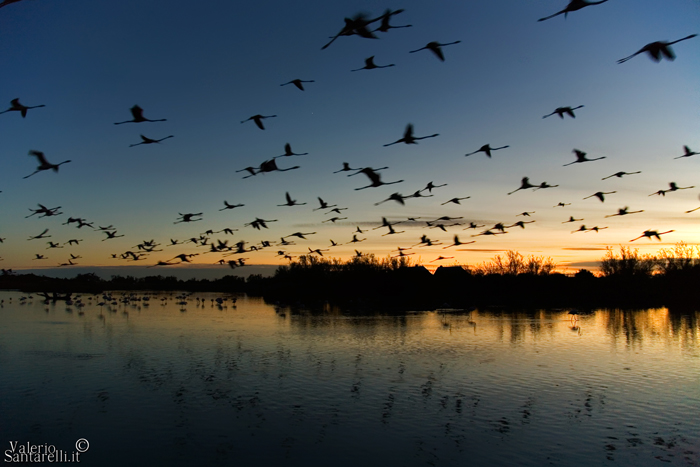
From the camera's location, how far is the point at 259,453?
13016 millimetres

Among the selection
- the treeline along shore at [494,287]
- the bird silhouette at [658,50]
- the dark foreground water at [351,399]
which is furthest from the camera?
the treeline along shore at [494,287]

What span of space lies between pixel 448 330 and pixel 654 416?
2107cm

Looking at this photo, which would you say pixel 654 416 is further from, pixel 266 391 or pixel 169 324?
pixel 169 324

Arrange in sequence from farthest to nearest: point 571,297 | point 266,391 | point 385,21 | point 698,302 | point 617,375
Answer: point 571,297 < point 698,302 < point 617,375 < point 266,391 < point 385,21

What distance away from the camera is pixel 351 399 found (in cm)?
1750

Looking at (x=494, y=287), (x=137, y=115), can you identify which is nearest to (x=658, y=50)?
(x=137, y=115)

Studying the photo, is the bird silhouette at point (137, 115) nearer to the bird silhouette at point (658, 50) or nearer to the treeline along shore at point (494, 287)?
the bird silhouette at point (658, 50)

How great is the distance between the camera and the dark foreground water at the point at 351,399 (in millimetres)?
13227

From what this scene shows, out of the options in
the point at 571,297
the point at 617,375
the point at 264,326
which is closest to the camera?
the point at 617,375

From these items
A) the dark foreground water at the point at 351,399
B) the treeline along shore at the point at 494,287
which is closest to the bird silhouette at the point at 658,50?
the dark foreground water at the point at 351,399

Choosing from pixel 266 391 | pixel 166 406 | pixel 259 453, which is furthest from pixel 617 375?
pixel 166 406

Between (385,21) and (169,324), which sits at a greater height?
(385,21)

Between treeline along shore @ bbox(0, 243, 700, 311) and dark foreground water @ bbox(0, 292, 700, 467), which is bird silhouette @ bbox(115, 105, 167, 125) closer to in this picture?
dark foreground water @ bbox(0, 292, 700, 467)

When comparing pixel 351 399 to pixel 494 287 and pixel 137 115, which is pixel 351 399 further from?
pixel 494 287
